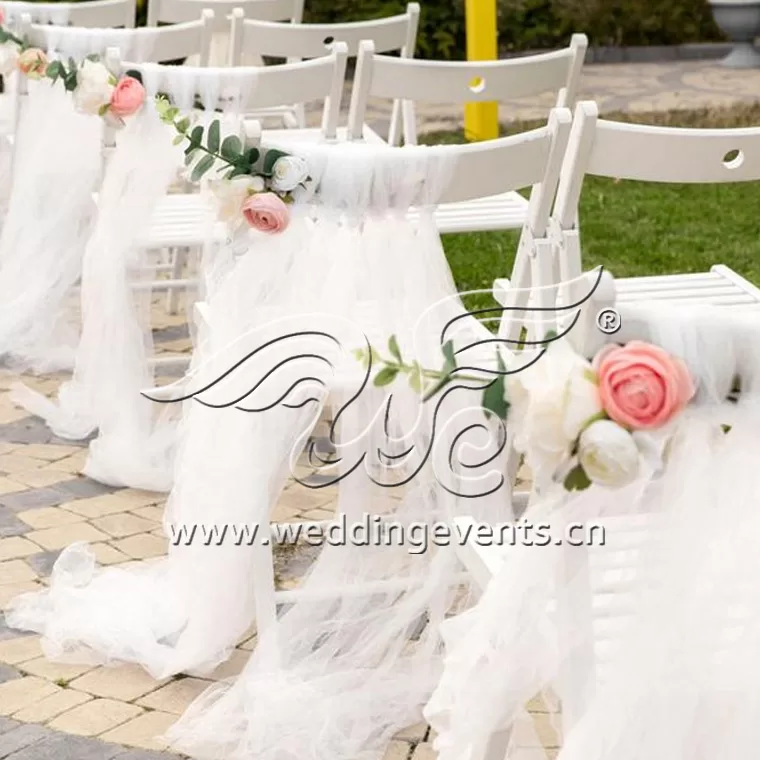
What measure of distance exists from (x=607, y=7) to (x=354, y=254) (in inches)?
351

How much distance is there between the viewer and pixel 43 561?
3848 mm

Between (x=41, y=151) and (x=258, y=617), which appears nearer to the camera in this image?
(x=258, y=617)

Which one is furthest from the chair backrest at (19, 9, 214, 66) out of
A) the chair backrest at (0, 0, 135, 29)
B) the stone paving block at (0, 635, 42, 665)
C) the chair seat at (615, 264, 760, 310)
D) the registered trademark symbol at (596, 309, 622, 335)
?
the registered trademark symbol at (596, 309, 622, 335)

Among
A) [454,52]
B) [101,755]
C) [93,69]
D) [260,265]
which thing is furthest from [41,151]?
[454,52]

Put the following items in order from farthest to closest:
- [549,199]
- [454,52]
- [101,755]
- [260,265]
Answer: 1. [454,52]
2. [549,199]
3. [260,265]
4. [101,755]

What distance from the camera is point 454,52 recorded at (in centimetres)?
1117

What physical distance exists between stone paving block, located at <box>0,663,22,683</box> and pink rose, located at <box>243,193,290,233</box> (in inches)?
41.1

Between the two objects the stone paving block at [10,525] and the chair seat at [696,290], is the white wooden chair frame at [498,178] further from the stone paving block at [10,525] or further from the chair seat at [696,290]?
the stone paving block at [10,525]

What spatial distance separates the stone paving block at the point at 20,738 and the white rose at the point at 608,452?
1.53 metres

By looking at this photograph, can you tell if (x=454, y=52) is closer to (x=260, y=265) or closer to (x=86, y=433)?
(x=86, y=433)

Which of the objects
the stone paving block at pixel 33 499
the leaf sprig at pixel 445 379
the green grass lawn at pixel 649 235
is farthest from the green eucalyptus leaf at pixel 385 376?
the green grass lawn at pixel 649 235

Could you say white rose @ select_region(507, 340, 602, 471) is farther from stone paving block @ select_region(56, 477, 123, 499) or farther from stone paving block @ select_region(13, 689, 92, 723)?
stone paving block @ select_region(56, 477, 123, 499)

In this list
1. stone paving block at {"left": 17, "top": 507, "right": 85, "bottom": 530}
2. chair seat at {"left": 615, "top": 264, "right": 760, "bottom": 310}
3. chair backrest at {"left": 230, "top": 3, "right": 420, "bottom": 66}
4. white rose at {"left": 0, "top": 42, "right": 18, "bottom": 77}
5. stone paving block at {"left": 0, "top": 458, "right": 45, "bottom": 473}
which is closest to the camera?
chair seat at {"left": 615, "top": 264, "right": 760, "bottom": 310}

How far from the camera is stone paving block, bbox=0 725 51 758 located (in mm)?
3018
